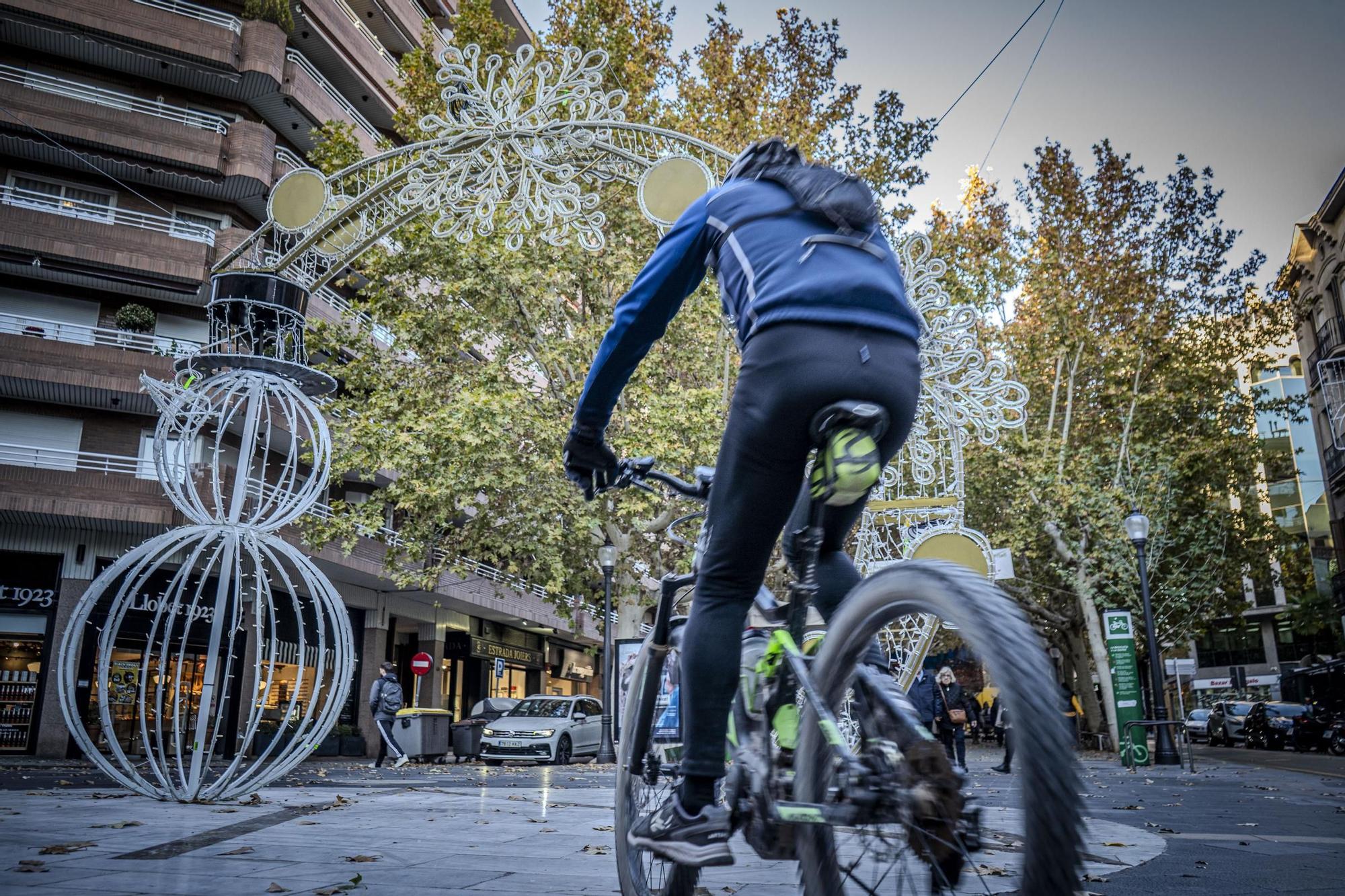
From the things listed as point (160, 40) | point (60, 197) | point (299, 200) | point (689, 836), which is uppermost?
point (160, 40)

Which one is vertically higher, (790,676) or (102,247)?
(102,247)

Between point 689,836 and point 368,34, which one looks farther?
point 368,34

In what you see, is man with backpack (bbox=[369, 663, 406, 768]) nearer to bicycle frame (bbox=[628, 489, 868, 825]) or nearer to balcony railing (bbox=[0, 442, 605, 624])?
balcony railing (bbox=[0, 442, 605, 624])

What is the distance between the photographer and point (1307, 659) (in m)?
36.6

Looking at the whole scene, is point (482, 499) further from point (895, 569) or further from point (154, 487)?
point (895, 569)

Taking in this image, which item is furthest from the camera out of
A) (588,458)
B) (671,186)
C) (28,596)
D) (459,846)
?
(28,596)

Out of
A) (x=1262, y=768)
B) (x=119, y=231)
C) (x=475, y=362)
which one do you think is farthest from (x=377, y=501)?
(x=1262, y=768)

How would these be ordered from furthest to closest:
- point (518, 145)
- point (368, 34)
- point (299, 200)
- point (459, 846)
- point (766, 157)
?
point (368, 34) → point (299, 200) → point (518, 145) → point (459, 846) → point (766, 157)

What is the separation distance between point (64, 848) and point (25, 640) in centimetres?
2182

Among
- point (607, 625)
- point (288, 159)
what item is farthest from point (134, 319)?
point (607, 625)

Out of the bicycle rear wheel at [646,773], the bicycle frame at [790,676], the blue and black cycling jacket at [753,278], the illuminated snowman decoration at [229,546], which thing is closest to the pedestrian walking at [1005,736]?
the bicycle frame at [790,676]

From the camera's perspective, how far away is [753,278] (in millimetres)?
2289

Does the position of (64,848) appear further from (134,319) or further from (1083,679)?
(1083,679)

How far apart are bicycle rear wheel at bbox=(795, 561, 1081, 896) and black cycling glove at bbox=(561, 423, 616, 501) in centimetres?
90
